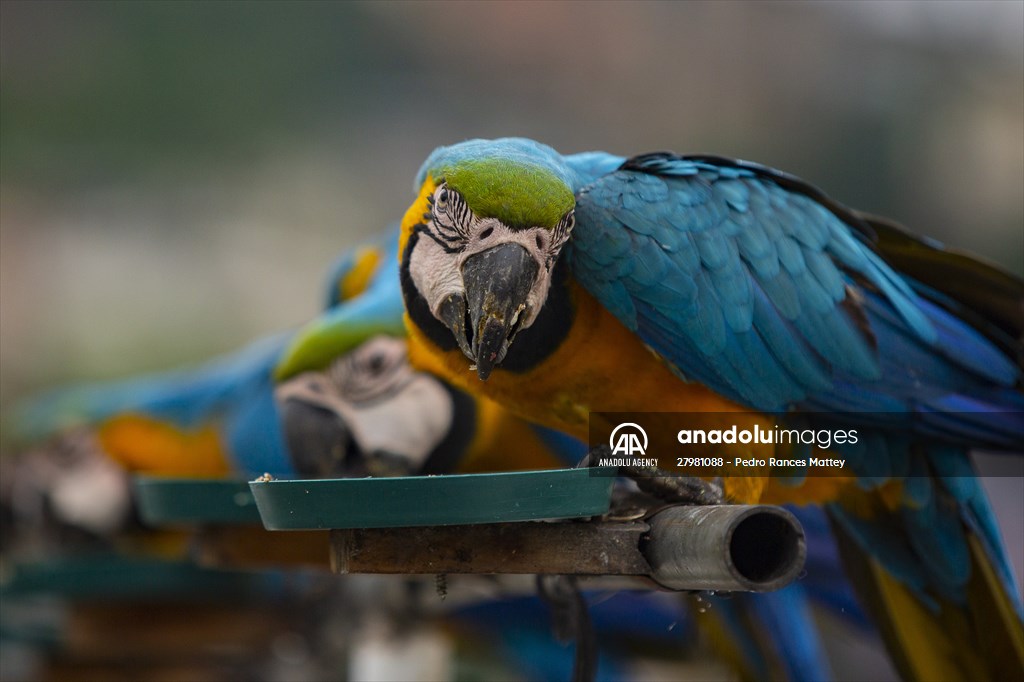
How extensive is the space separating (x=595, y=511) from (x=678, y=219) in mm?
434

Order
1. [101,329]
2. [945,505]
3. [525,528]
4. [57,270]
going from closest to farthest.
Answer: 1. [525,528]
2. [945,505]
3. [101,329]
4. [57,270]

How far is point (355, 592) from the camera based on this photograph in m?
2.38

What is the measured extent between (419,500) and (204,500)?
65 cm

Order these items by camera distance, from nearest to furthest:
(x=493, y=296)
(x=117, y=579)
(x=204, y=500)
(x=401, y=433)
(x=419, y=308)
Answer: (x=493, y=296) < (x=419, y=308) < (x=204, y=500) < (x=401, y=433) < (x=117, y=579)

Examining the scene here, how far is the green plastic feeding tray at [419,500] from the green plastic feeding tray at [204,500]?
1.56 feet

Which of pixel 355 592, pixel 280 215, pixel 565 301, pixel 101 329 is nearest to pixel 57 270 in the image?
pixel 101 329

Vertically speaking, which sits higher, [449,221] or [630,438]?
[449,221]

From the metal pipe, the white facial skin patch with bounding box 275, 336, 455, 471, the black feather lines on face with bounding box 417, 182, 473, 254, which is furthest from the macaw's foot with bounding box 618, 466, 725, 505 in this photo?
the white facial skin patch with bounding box 275, 336, 455, 471

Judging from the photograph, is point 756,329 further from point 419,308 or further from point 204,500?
point 204,500

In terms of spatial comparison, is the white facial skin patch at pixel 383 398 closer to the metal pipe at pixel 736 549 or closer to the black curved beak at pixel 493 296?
the black curved beak at pixel 493 296

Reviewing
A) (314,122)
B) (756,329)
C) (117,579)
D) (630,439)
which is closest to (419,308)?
(630,439)

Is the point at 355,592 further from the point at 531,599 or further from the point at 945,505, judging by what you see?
the point at 945,505

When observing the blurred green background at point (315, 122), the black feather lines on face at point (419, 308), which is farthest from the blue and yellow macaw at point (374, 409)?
the blurred green background at point (315, 122)

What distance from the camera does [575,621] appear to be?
1.33 metres
